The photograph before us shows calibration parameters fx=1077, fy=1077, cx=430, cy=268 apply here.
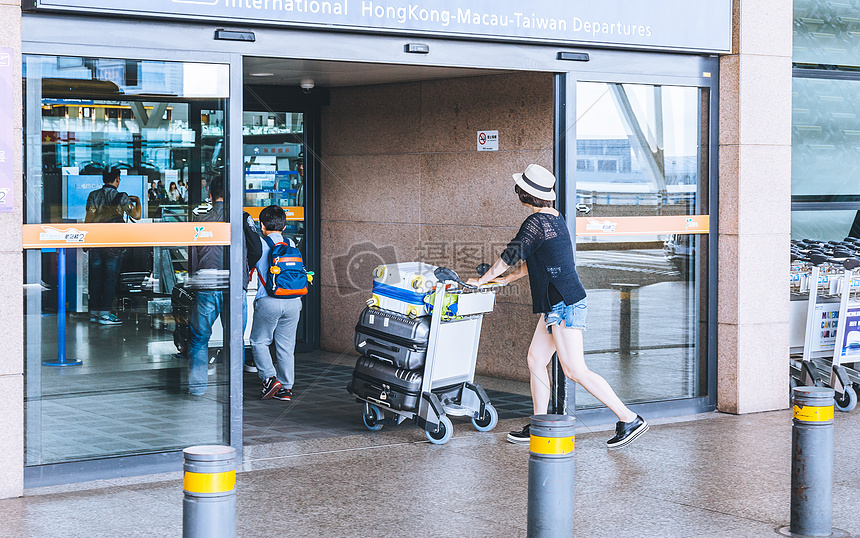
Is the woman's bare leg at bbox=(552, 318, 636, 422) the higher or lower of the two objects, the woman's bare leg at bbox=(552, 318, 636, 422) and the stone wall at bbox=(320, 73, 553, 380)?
the lower

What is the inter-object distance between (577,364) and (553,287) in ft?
1.76

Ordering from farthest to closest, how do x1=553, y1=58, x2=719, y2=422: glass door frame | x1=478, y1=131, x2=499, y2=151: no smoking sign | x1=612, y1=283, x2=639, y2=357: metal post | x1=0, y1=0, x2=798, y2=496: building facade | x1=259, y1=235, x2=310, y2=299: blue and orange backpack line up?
x1=478, y1=131, x2=499, y2=151: no smoking sign → x1=259, y1=235, x2=310, y2=299: blue and orange backpack → x1=612, y1=283, x2=639, y2=357: metal post → x1=553, y1=58, x2=719, y2=422: glass door frame → x1=0, y1=0, x2=798, y2=496: building facade

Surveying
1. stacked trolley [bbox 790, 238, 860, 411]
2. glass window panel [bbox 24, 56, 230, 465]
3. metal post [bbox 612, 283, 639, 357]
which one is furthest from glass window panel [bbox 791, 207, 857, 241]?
glass window panel [bbox 24, 56, 230, 465]

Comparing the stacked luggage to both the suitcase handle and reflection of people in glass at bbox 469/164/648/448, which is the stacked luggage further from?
reflection of people in glass at bbox 469/164/648/448

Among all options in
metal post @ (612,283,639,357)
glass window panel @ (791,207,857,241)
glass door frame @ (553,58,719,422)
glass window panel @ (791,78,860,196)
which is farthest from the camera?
glass window panel @ (791,207,857,241)

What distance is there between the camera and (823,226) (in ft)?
35.4

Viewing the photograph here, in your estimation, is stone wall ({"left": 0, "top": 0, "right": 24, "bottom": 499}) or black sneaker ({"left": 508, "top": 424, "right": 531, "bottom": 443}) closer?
stone wall ({"left": 0, "top": 0, "right": 24, "bottom": 499})

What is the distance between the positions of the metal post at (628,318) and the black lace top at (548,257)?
1.54 m

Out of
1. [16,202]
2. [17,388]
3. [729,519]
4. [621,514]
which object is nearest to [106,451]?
[17,388]

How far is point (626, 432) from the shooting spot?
287 inches

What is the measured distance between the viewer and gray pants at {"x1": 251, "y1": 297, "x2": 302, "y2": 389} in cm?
912

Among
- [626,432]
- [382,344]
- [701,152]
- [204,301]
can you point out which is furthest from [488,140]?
[204,301]

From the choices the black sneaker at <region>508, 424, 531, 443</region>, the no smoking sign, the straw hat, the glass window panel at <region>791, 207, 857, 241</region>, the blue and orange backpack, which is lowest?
the black sneaker at <region>508, 424, 531, 443</region>

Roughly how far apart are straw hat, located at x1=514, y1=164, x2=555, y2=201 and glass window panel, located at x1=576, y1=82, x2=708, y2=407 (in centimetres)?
90
